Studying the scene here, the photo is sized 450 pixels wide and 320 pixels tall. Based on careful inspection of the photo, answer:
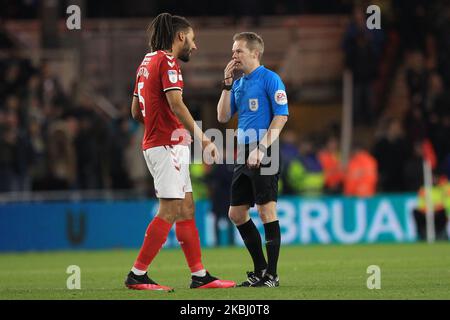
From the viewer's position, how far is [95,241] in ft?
69.3

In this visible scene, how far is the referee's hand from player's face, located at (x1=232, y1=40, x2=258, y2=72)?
2.94 ft

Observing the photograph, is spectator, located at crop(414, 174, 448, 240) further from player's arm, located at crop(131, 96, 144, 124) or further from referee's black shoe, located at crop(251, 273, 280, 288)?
player's arm, located at crop(131, 96, 144, 124)

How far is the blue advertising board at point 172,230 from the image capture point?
2081 cm

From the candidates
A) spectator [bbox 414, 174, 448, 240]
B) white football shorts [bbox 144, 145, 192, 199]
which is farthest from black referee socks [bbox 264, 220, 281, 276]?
spectator [bbox 414, 174, 448, 240]

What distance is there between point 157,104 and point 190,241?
4.18 feet

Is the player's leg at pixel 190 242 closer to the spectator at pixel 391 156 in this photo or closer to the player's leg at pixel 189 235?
the player's leg at pixel 189 235

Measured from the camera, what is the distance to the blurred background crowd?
21.8 metres

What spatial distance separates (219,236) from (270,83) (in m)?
10.6

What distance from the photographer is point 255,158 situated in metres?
10.5

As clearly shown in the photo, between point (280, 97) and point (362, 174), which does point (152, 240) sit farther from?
point (362, 174)

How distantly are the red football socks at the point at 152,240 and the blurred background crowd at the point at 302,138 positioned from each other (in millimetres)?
10753

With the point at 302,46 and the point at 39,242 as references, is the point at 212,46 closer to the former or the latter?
the point at 302,46

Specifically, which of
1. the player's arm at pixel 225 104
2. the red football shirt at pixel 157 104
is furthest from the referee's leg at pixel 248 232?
the red football shirt at pixel 157 104

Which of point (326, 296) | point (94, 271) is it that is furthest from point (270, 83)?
point (94, 271)
